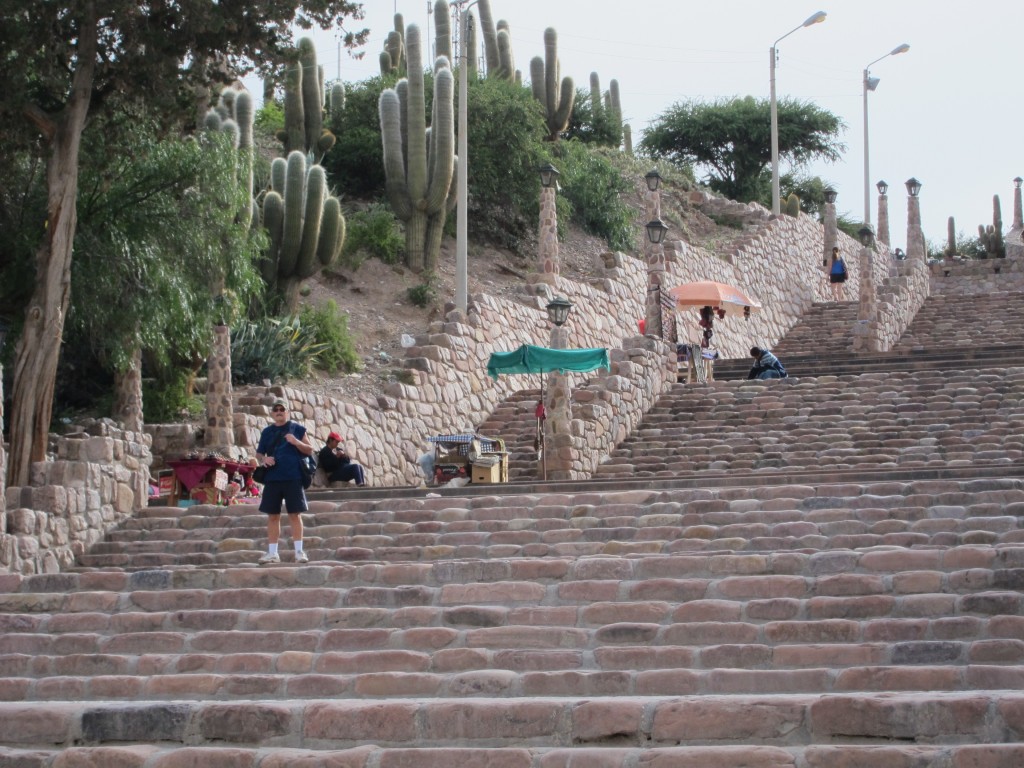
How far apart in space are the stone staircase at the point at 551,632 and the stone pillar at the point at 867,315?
13.6m

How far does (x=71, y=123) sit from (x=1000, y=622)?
10085 millimetres

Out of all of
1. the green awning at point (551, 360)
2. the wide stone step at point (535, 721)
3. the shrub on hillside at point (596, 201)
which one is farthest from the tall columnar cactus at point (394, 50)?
the wide stone step at point (535, 721)

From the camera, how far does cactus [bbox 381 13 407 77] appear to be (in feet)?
130

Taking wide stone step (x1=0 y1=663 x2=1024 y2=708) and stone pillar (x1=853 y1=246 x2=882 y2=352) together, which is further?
stone pillar (x1=853 y1=246 x2=882 y2=352)

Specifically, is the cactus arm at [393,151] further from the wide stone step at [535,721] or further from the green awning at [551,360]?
the wide stone step at [535,721]

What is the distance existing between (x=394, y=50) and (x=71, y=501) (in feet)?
94.4

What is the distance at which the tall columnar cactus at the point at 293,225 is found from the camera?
23.2 m

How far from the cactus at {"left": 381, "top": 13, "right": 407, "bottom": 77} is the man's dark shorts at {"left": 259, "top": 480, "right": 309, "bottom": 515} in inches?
1077

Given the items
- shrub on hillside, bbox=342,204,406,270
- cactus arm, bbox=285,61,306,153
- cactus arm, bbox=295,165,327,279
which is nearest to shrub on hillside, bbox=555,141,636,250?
cactus arm, bbox=285,61,306,153

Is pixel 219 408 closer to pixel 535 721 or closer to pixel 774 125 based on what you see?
pixel 535 721

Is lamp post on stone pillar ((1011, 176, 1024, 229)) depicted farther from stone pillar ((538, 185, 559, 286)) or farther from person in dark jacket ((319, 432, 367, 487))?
person in dark jacket ((319, 432, 367, 487))

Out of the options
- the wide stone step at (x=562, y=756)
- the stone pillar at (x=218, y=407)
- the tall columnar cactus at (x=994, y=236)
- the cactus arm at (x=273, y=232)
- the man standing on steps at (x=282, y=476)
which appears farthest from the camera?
the tall columnar cactus at (x=994, y=236)

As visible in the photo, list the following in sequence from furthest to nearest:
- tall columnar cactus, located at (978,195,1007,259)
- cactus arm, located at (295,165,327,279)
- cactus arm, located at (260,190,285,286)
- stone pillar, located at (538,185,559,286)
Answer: tall columnar cactus, located at (978,195,1007,259)
stone pillar, located at (538,185,559,286)
cactus arm, located at (260,190,285,286)
cactus arm, located at (295,165,327,279)

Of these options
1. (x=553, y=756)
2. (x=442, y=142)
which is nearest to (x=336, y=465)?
(x=442, y=142)
